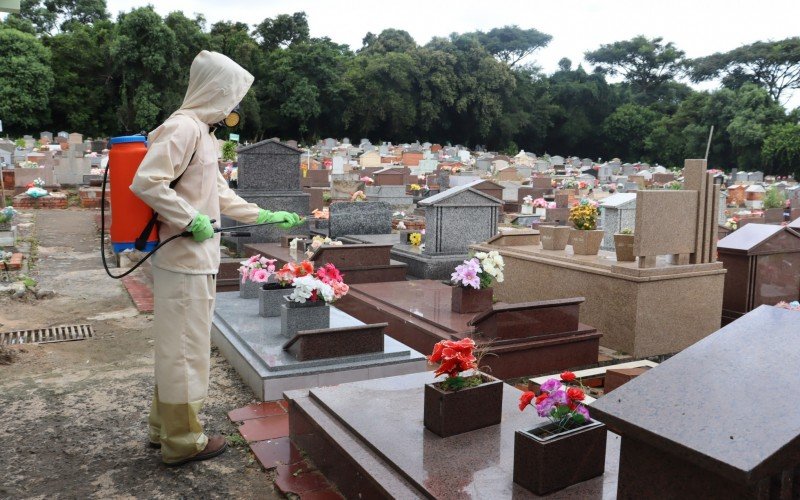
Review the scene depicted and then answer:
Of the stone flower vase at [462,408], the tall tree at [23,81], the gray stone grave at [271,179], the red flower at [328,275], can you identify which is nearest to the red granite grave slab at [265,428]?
the stone flower vase at [462,408]

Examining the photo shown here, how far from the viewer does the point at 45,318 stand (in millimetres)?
6820

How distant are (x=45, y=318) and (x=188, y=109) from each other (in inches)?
175

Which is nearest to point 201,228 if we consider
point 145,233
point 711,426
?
point 145,233

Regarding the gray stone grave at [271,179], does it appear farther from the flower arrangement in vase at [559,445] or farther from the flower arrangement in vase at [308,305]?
the flower arrangement in vase at [559,445]

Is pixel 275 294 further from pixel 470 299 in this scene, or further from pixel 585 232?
pixel 585 232

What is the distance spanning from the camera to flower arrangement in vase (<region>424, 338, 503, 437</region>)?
320 cm

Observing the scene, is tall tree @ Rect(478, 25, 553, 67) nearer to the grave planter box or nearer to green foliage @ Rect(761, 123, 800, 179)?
green foliage @ Rect(761, 123, 800, 179)

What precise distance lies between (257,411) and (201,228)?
5.11ft

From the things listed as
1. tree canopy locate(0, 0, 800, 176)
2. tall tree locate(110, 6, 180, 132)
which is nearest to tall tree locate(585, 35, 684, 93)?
tree canopy locate(0, 0, 800, 176)

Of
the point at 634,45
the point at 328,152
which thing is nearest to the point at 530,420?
the point at 328,152

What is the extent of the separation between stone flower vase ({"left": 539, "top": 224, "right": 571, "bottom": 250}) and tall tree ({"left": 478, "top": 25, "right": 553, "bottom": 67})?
5469 cm

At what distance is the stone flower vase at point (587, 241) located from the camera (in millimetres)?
6957

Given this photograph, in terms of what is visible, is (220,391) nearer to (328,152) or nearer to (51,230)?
(51,230)

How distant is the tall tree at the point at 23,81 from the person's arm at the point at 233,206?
34.6 metres
